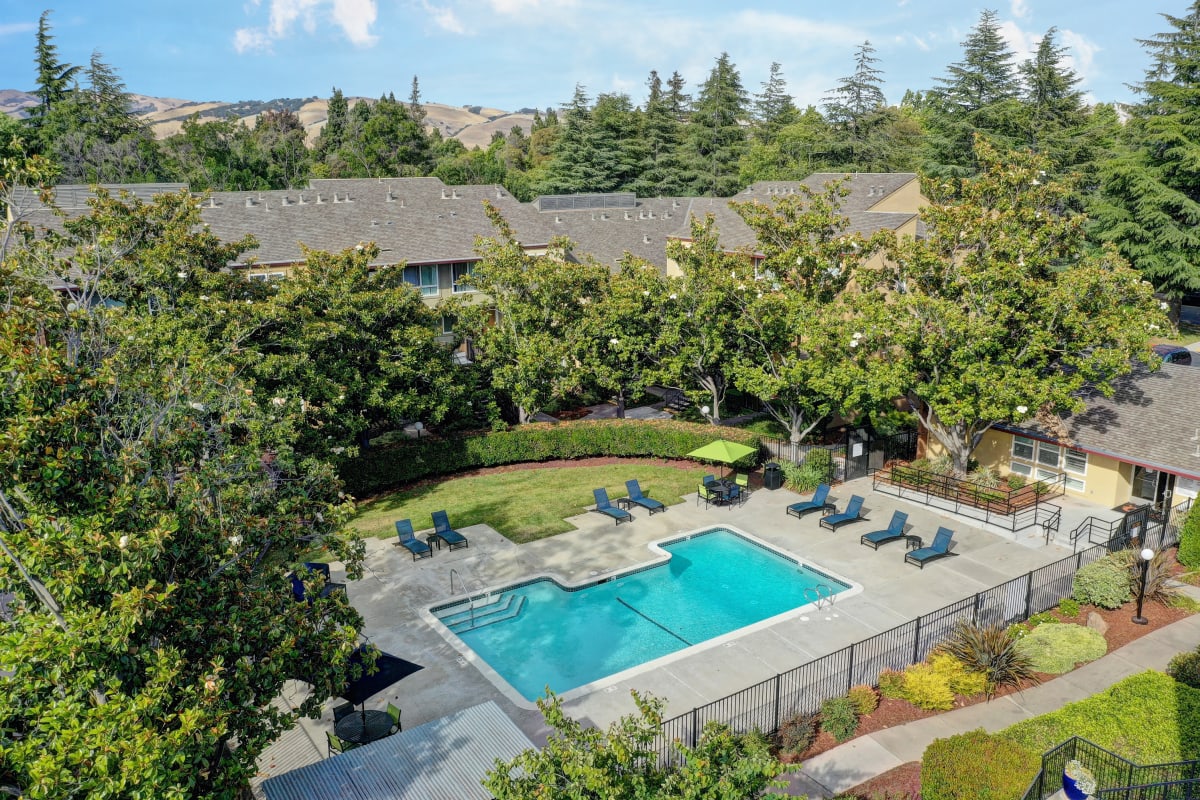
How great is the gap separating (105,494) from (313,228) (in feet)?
115

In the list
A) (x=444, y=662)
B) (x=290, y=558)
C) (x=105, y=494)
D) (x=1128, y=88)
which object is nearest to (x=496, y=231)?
(x=444, y=662)

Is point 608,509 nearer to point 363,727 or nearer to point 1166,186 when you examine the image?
A: point 363,727

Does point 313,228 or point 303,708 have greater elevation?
point 313,228

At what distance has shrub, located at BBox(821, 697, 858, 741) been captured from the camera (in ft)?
50.2

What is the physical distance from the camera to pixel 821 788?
45.6ft

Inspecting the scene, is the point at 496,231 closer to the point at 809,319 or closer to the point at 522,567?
the point at 809,319

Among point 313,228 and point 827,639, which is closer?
point 827,639

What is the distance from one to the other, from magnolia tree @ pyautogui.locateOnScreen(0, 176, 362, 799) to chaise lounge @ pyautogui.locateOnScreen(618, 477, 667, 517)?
14848 mm

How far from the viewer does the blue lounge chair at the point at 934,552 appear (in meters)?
22.4

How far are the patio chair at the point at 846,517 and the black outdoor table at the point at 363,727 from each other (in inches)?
591

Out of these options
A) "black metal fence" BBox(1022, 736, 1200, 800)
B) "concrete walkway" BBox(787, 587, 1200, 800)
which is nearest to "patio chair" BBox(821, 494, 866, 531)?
"concrete walkway" BBox(787, 587, 1200, 800)

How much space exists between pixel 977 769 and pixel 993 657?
481 cm

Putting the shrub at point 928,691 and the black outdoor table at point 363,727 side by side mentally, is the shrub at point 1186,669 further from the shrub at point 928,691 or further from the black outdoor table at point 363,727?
the black outdoor table at point 363,727

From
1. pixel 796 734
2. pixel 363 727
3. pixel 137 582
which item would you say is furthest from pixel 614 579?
pixel 137 582
